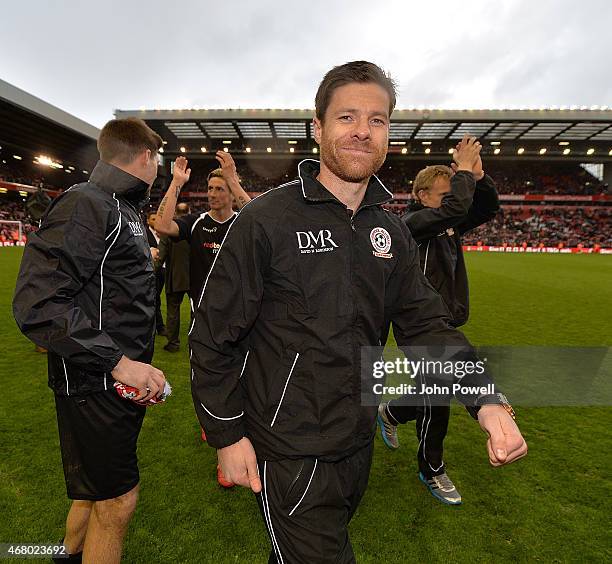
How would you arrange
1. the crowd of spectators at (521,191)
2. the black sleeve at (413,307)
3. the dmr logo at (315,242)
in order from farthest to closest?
the crowd of spectators at (521,191)
the black sleeve at (413,307)
the dmr logo at (315,242)

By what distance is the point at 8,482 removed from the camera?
10.3 ft

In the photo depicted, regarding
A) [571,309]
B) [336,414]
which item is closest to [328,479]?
[336,414]

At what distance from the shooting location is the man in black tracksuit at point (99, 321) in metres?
1.65

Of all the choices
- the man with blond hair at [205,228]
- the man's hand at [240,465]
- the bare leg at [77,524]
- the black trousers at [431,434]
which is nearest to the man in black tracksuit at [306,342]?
the man's hand at [240,465]


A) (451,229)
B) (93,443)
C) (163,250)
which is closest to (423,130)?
(163,250)

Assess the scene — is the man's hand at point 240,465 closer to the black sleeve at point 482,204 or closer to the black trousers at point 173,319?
the black sleeve at point 482,204

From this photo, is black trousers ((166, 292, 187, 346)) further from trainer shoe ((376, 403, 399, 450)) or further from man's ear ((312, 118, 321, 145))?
man's ear ((312, 118, 321, 145))

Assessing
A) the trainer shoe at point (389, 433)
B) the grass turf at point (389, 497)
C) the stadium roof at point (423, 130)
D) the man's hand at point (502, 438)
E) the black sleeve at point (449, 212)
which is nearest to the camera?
the man's hand at point (502, 438)

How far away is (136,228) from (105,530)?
1.44 m

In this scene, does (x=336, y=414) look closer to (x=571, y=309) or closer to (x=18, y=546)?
(x=18, y=546)

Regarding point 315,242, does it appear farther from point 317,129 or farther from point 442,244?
point 442,244

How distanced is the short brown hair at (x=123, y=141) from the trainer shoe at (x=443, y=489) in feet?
9.91

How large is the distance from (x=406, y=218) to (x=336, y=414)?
188 cm

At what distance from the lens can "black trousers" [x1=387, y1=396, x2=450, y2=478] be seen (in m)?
3.05
